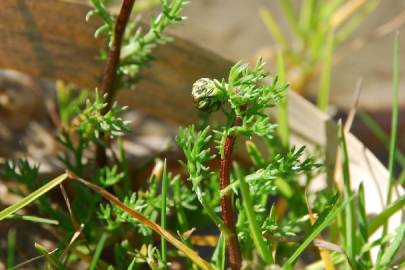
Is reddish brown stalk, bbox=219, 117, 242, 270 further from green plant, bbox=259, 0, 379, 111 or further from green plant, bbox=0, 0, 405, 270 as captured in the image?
green plant, bbox=259, 0, 379, 111

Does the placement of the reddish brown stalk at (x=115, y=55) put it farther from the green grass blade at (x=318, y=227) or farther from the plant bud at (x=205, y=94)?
the green grass blade at (x=318, y=227)

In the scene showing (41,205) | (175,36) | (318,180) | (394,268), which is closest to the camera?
(394,268)

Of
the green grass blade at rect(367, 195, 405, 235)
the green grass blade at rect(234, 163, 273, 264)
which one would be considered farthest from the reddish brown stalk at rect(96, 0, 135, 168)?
the green grass blade at rect(367, 195, 405, 235)

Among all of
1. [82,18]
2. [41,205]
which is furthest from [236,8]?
[41,205]

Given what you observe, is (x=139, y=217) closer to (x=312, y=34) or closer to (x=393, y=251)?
(x=393, y=251)

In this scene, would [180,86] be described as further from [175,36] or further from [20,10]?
[20,10]

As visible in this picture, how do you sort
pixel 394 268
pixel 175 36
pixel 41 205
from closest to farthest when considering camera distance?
pixel 394 268 → pixel 41 205 → pixel 175 36
